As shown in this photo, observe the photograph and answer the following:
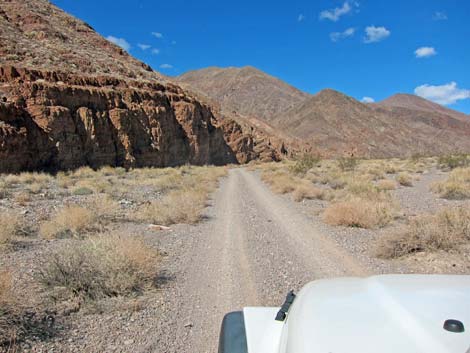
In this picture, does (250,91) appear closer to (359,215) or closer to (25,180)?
(25,180)

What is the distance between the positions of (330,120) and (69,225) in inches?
3605

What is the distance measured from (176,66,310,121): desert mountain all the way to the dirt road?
9694cm

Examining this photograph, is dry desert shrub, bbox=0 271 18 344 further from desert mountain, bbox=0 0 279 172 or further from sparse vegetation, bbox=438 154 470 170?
sparse vegetation, bbox=438 154 470 170

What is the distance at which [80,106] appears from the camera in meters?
26.7

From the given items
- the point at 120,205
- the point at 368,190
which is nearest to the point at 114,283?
the point at 120,205

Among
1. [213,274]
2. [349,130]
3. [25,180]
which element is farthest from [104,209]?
[349,130]

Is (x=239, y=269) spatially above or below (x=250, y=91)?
below

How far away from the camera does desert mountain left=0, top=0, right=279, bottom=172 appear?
75.8 ft

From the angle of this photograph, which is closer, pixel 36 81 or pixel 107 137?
pixel 36 81

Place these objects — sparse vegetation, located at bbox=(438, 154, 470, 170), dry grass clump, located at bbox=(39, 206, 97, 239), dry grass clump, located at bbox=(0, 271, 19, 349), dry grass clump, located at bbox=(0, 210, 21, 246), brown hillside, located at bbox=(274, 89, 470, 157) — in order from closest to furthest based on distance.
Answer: dry grass clump, located at bbox=(0, 271, 19, 349)
dry grass clump, located at bbox=(0, 210, 21, 246)
dry grass clump, located at bbox=(39, 206, 97, 239)
sparse vegetation, located at bbox=(438, 154, 470, 170)
brown hillside, located at bbox=(274, 89, 470, 157)

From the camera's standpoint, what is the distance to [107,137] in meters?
A: 28.0

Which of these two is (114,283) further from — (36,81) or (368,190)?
Answer: (36,81)

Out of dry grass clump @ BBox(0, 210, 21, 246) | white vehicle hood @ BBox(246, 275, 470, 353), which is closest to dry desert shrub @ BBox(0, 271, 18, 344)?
white vehicle hood @ BBox(246, 275, 470, 353)

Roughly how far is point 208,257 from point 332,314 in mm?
4882
